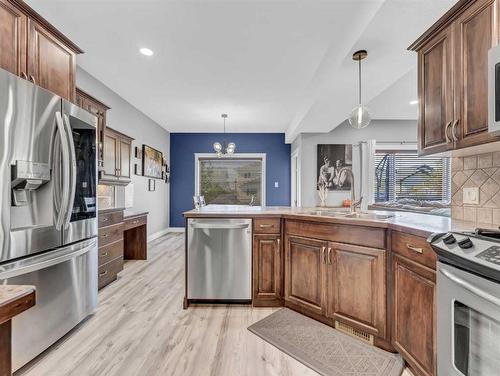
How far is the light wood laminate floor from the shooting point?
1.66 metres

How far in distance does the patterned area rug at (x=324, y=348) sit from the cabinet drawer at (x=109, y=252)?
1.94 metres

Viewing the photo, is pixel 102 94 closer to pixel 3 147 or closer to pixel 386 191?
pixel 3 147

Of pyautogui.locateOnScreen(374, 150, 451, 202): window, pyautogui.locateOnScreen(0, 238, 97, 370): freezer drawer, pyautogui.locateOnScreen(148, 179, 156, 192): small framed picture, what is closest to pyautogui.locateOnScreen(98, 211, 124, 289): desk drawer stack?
pyautogui.locateOnScreen(0, 238, 97, 370): freezer drawer

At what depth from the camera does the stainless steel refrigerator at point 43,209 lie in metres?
1.54

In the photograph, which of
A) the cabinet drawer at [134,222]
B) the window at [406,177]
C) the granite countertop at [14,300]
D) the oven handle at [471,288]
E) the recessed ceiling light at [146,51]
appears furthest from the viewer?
the window at [406,177]

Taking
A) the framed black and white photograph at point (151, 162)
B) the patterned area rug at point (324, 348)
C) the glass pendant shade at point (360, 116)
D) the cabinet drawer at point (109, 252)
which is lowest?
the patterned area rug at point (324, 348)

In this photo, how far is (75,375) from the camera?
1603mm

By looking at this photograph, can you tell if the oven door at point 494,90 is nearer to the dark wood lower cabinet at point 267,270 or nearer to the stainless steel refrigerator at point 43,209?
the dark wood lower cabinet at point 267,270

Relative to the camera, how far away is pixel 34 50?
1906 millimetres

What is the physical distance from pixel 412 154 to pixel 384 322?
567 cm

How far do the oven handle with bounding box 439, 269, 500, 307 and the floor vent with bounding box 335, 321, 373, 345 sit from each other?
3.23 feet

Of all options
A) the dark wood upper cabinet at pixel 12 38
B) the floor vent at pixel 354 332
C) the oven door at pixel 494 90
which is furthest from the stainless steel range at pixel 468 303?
the dark wood upper cabinet at pixel 12 38

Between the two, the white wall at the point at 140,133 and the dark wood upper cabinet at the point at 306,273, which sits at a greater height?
the white wall at the point at 140,133

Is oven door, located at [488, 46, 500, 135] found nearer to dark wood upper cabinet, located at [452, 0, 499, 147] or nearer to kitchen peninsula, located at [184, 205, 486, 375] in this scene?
dark wood upper cabinet, located at [452, 0, 499, 147]
